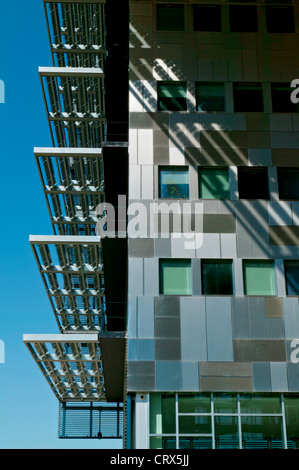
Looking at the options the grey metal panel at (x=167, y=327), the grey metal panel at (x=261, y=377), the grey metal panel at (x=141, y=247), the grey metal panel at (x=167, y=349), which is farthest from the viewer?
the grey metal panel at (x=141, y=247)

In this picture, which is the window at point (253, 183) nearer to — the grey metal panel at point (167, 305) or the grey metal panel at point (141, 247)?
the grey metal panel at point (141, 247)

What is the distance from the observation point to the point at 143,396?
22.6 meters

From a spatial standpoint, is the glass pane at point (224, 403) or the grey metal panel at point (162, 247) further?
the grey metal panel at point (162, 247)

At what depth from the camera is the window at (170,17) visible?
27.3m

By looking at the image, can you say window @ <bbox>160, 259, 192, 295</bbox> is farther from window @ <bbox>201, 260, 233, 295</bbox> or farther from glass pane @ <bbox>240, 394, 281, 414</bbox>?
glass pane @ <bbox>240, 394, 281, 414</bbox>

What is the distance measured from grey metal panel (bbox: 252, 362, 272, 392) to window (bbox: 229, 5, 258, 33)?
12583 millimetres

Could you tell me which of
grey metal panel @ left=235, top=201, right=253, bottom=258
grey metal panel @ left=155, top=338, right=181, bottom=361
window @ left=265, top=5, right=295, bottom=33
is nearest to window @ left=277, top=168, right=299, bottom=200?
grey metal panel @ left=235, top=201, right=253, bottom=258

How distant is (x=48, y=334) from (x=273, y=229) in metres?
17.0

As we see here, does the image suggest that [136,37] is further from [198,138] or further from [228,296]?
[228,296]

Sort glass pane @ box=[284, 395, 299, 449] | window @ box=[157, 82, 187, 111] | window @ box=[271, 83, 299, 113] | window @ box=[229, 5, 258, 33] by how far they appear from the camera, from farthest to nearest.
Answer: window @ box=[229, 5, 258, 33] < window @ box=[271, 83, 299, 113] < window @ box=[157, 82, 187, 111] < glass pane @ box=[284, 395, 299, 449]

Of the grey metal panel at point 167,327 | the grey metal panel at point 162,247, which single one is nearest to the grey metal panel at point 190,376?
the grey metal panel at point 167,327

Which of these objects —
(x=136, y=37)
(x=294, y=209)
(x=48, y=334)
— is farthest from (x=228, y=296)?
(x=48, y=334)

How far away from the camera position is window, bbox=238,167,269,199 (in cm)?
2527

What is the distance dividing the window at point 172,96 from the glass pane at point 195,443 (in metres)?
11.5
